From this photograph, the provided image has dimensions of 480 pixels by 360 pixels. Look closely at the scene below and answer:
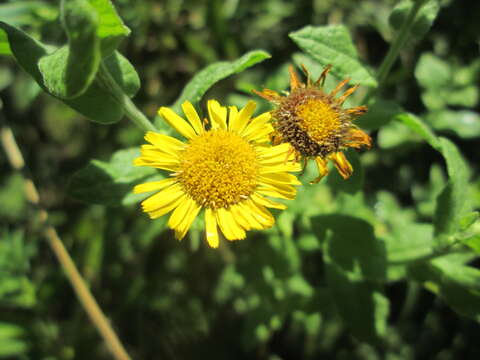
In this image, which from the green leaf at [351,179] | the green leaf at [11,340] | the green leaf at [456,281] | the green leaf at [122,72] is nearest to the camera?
the green leaf at [122,72]

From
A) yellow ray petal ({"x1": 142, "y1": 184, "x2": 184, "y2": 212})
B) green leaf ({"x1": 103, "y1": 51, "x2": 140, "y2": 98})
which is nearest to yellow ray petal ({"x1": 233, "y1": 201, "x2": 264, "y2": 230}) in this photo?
yellow ray petal ({"x1": 142, "y1": 184, "x2": 184, "y2": 212})

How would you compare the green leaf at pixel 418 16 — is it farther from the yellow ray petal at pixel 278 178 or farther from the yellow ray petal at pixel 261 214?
the yellow ray petal at pixel 261 214

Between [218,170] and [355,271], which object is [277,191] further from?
[355,271]

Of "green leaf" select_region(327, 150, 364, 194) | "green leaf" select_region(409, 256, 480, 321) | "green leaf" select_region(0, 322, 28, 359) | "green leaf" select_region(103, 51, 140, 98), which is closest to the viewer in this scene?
"green leaf" select_region(103, 51, 140, 98)

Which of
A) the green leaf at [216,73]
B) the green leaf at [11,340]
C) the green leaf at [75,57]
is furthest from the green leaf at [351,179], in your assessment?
the green leaf at [11,340]

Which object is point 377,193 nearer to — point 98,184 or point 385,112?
point 385,112

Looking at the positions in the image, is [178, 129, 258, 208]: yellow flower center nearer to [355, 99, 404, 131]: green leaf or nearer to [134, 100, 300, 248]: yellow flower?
[134, 100, 300, 248]: yellow flower
